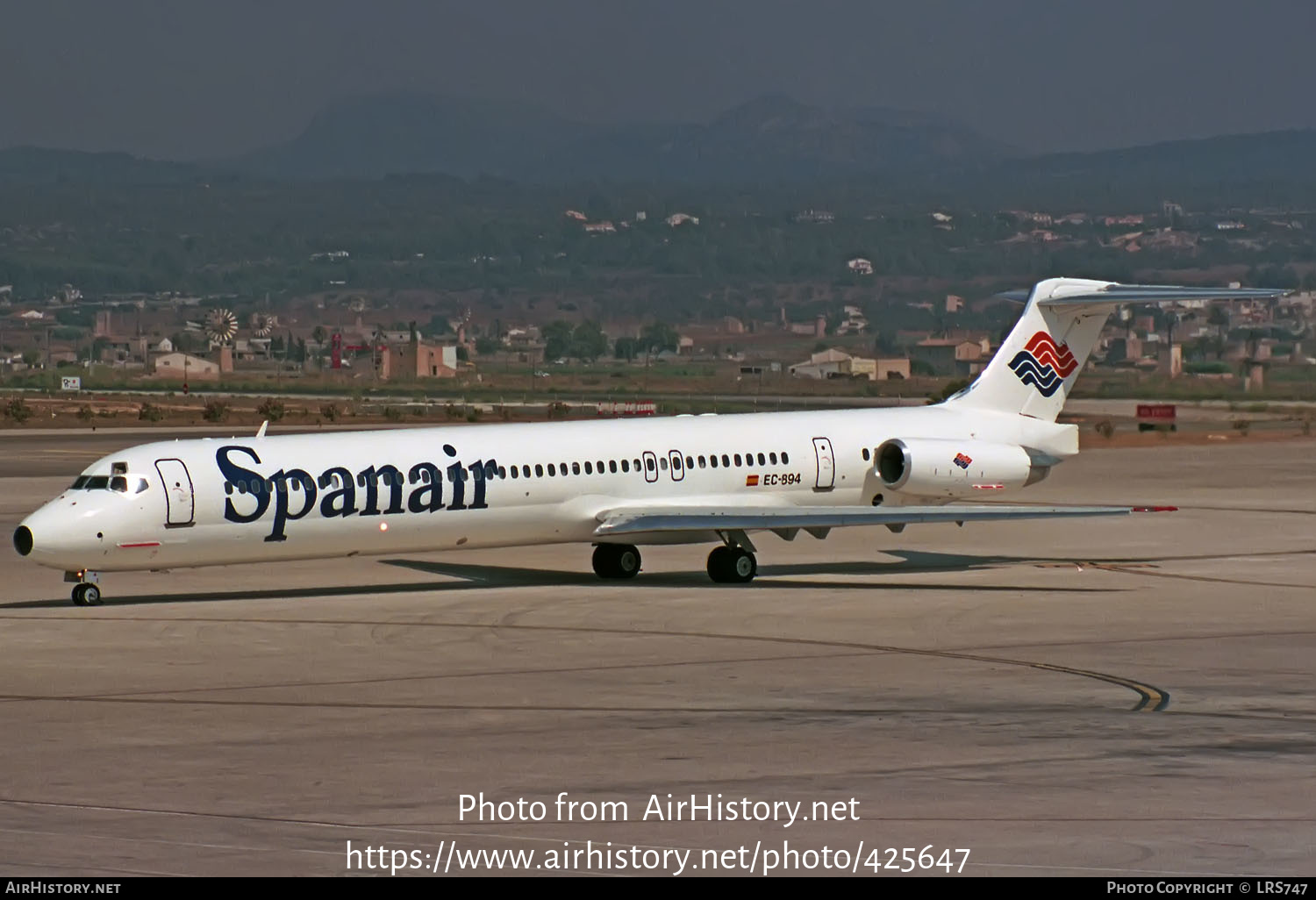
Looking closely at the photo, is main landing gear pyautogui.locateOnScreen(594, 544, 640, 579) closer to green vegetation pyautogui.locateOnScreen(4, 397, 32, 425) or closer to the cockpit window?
the cockpit window

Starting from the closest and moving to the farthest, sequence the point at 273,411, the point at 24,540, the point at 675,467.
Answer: the point at 24,540, the point at 675,467, the point at 273,411

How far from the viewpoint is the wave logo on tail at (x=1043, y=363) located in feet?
118

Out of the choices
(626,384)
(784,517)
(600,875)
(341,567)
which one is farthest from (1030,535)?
(626,384)

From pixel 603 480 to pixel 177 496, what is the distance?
6.87m

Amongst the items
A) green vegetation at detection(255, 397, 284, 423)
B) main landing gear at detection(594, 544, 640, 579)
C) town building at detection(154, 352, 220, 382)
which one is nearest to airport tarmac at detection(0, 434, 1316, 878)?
main landing gear at detection(594, 544, 640, 579)

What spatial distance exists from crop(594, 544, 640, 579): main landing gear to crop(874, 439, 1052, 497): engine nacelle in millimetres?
4635

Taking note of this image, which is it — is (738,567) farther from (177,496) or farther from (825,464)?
(177,496)

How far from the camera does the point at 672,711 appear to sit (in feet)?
63.6

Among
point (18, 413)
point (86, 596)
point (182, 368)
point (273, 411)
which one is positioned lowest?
point (182, 368)

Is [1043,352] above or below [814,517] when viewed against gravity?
above

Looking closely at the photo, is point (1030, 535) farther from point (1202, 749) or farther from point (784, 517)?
point (1202, 749)

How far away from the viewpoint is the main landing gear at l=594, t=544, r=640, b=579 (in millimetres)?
32438

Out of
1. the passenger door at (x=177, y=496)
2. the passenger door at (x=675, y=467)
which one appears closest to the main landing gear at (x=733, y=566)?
the passenger door at (x=675, y=467)

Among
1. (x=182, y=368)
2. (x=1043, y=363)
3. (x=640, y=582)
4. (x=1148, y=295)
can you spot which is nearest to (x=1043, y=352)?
(x=1043, y=363)
